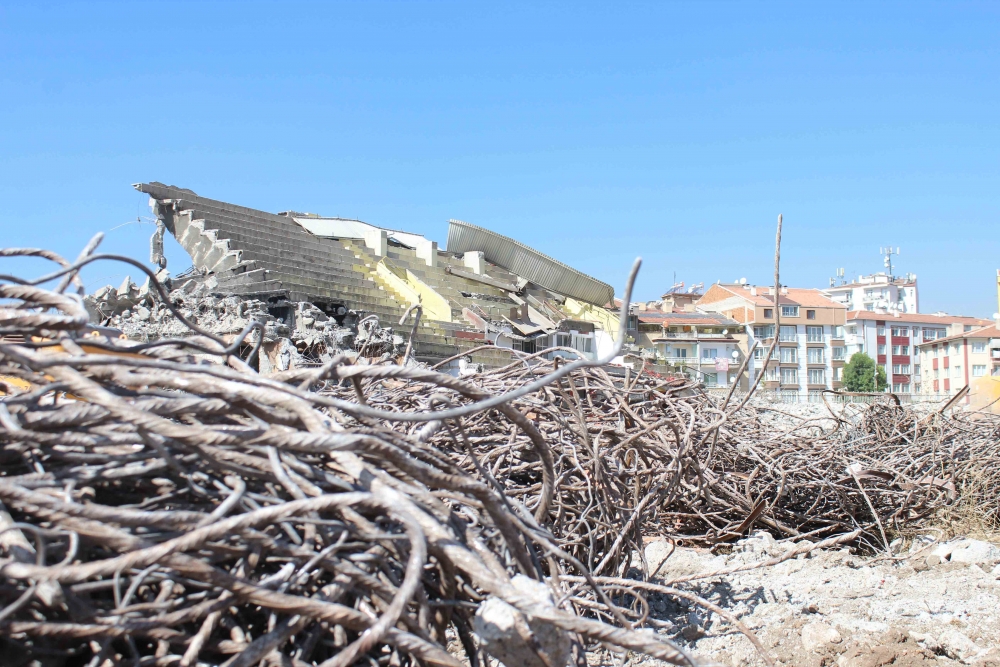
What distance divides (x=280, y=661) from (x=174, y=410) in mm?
475

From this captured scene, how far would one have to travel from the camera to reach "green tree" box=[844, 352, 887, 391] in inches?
2479

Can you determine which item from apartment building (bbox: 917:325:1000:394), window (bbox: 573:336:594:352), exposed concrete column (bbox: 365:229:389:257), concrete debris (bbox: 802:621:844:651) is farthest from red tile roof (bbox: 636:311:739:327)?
concrete debris (bbox: 802:621:844:651)

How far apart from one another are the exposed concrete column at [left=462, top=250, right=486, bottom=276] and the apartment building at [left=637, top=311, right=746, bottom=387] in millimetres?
21497

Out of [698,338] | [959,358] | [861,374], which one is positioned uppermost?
[698,338]

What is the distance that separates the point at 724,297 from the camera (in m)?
65.5

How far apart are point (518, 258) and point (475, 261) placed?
2.92 m

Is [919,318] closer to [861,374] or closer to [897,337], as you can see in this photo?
[897,337]

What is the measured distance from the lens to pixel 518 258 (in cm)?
3556

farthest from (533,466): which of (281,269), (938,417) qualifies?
(281,269)

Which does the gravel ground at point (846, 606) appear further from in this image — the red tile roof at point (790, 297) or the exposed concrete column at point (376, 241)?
the red tile roof at point (790, 297)

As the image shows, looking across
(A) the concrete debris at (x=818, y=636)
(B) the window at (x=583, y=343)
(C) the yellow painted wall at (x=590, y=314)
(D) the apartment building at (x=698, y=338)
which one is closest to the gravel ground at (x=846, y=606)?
(A) the concrete debris at (x=818, y=636)

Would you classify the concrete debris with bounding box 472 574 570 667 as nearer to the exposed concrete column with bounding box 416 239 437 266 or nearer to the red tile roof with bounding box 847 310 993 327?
the exposed concrete column with bounding box 416 239 437 266

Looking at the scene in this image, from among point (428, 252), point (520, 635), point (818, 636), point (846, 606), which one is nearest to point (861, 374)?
point (428, 252)

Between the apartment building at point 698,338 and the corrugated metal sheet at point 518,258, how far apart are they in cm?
1696
